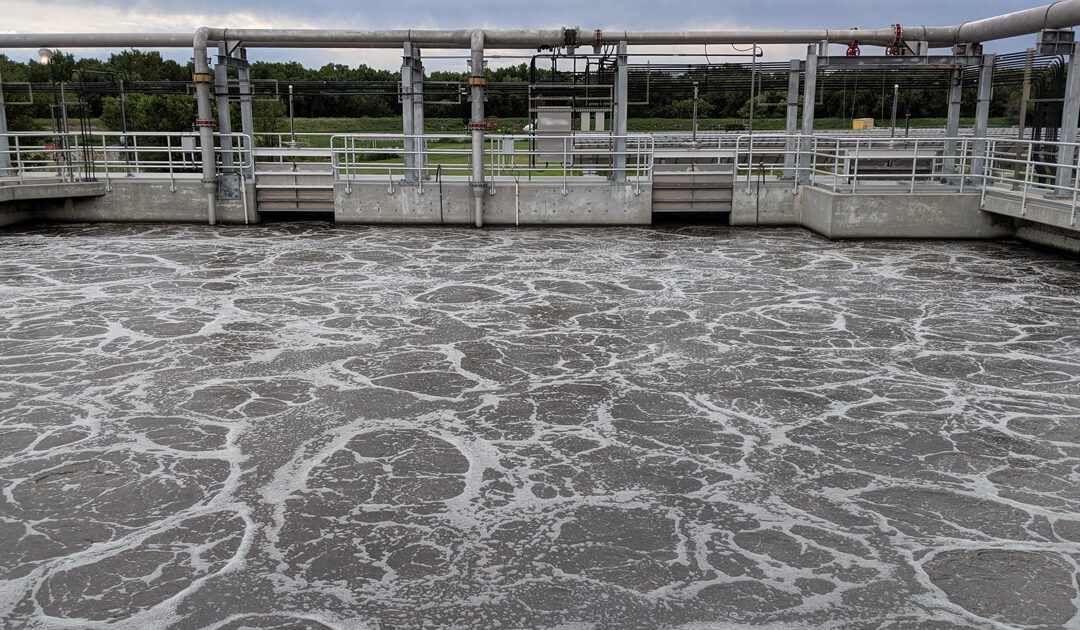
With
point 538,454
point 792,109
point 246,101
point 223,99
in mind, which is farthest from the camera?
point 246,101

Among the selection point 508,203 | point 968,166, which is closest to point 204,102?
point 508,203

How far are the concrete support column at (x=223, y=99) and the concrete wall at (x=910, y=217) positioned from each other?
473 inches

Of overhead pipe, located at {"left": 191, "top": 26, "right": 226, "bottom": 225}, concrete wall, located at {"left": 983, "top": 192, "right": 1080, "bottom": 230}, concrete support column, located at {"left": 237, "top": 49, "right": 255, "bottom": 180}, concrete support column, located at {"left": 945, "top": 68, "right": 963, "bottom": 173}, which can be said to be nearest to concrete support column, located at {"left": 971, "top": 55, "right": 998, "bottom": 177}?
concrete support column, located at {"left": 945, "top": 68, "right": 963, "bottom": 173}

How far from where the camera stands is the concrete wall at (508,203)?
61.4ft

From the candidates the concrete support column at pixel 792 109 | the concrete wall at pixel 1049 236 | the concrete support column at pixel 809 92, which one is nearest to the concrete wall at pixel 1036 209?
the concrete wall at pixel 1049 236

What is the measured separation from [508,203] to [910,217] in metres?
7.77

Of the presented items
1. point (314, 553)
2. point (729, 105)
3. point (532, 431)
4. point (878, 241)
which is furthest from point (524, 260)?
point (729, 105)

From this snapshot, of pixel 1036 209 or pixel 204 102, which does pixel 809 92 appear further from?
pixel 204 102

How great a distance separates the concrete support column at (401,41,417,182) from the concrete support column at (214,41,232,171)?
359 cm

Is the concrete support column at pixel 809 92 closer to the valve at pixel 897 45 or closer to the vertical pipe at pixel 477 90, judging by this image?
the valve at pixel 897 45

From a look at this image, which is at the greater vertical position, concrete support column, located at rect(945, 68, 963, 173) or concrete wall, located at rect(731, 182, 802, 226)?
concrete support column, located at rect(945, 68, 963, 173)

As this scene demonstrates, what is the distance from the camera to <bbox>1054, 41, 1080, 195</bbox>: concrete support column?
48.1ft

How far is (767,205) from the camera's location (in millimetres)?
18859

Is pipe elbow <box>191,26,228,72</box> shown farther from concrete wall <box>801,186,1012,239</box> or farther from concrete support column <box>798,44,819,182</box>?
concrete wall <box>801,186,1012,239</box>
